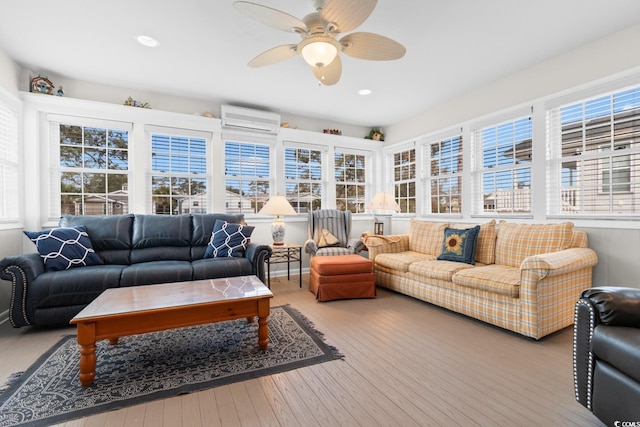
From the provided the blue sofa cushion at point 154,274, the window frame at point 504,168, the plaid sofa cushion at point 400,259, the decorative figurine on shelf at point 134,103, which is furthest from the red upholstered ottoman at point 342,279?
the decorative figurine on shelf at point 134,103

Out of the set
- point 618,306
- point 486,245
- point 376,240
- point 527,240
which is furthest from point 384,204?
point 618,306

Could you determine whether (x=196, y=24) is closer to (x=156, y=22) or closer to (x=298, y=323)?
(x=156, y=22)

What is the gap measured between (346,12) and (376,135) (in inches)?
150

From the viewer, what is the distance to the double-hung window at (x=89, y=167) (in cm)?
367

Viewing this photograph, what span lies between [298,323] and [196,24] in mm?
2861

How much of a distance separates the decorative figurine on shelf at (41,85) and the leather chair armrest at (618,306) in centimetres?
533

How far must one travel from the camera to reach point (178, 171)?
425 centimetres

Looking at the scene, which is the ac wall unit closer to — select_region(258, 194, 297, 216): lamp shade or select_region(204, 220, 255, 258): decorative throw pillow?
select_region(258, 194, 297, 216): lamp shade

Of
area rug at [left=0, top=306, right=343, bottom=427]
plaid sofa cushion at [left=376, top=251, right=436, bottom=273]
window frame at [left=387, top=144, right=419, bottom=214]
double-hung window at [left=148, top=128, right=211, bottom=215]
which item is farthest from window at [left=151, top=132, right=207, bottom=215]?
window frame at [left=387, top=144, right=419, bottom=214]

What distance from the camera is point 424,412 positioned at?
61.7 inches

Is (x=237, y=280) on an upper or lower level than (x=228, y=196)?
lower

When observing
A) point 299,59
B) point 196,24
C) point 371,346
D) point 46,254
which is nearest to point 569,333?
Result: point 371,346

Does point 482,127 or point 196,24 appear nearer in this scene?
point 196,24

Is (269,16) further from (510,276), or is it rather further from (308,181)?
(308,181)
